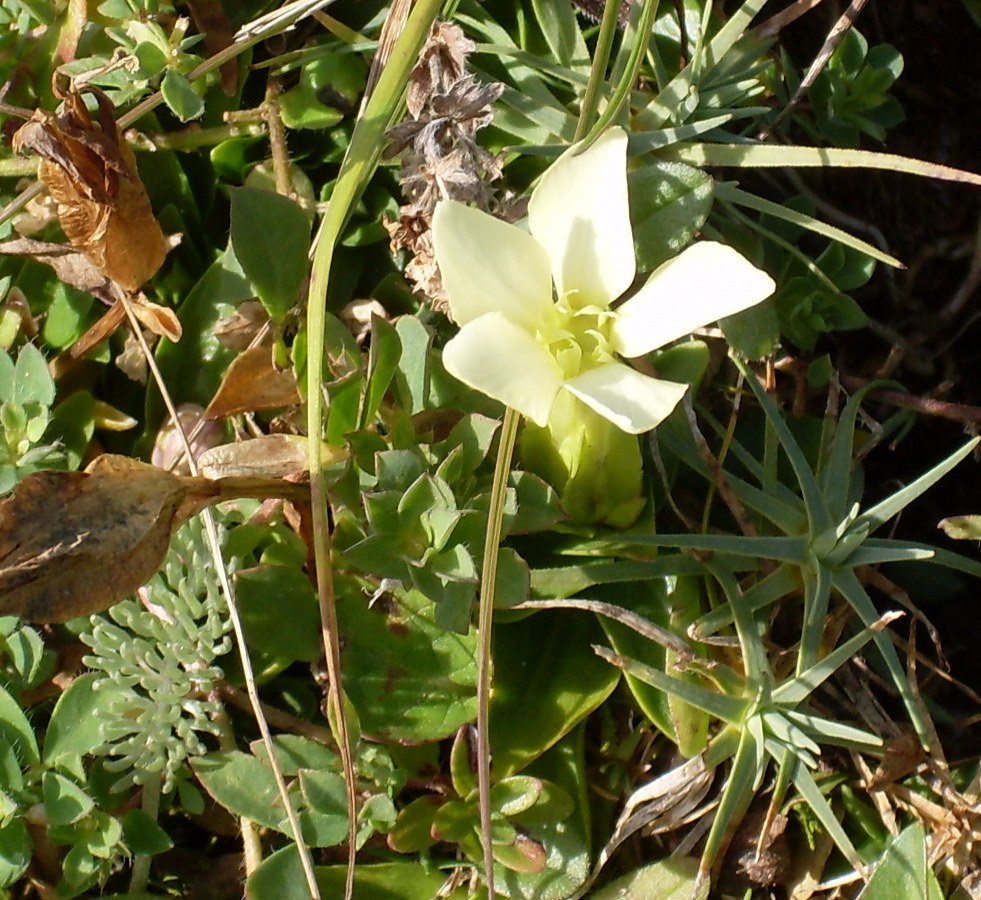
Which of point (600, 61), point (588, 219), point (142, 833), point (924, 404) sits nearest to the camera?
point (588, 219)

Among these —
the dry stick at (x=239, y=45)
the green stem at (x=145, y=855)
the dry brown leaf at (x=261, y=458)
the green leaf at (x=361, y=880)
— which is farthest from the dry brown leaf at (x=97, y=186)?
the green leaf at (x=361, y=880)

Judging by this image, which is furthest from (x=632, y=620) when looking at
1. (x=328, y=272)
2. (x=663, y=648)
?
(x=328, y=272)

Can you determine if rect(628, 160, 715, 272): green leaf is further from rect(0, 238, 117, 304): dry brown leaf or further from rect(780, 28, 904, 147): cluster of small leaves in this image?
rect(0, 238, 117, 304): dry brown leaf

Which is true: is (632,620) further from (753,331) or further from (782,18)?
(782,18)

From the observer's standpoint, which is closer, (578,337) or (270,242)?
(578,337)

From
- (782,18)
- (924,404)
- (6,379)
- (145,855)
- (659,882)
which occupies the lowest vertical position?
(659,882)

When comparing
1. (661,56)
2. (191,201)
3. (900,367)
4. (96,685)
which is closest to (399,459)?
(96,685)

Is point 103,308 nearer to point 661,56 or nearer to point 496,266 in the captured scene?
point 496,266

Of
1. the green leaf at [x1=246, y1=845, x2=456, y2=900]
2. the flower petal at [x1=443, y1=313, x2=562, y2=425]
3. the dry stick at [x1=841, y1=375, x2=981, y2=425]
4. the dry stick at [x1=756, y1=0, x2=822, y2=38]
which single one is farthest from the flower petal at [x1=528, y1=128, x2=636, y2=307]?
the green leaf at [x1=246, y1=845, x2=456, y2=900]
